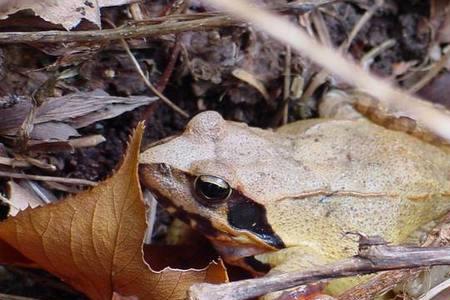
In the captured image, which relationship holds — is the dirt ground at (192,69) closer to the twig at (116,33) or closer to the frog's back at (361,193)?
the twig at (116,33)

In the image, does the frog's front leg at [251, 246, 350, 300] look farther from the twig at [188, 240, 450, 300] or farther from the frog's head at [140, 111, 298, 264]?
the twig at [188, 240, 450, 300]

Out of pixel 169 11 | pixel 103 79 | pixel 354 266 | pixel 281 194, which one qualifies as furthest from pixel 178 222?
pixel 354 266

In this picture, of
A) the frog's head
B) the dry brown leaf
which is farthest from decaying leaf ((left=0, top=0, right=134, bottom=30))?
the dry brown leaf

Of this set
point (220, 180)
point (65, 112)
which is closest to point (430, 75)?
point (220, 180)

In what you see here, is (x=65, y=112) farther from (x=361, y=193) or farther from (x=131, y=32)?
(x=361, y=193)

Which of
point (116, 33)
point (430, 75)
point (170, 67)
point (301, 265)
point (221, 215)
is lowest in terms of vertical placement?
point (301, 265)

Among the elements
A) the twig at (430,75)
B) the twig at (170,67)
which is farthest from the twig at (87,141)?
the twig at (430,75)

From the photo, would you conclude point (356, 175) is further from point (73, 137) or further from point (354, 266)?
point (73, 137)
